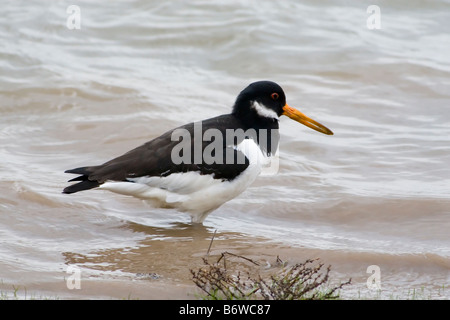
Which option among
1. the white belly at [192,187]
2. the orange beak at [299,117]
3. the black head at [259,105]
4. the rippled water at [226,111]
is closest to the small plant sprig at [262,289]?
the rippled water at [226,111]

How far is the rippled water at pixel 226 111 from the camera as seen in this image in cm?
683

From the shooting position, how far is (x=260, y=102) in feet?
26.0

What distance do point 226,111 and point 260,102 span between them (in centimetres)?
354

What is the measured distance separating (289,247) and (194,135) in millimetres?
1462

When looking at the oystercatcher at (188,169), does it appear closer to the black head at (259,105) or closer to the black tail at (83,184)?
the black tail at (83,184)

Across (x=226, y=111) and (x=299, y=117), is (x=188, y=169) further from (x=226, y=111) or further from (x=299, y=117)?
(x=226, y=111)

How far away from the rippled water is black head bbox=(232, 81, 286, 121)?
117 centimetres

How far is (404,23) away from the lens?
15234 millimetres

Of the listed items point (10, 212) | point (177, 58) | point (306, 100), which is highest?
point (177, 58)

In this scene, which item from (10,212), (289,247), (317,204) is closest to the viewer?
(289,247)

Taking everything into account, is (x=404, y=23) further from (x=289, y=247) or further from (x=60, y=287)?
(x=60, y=287)

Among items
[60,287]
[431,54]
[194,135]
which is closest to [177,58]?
[431,54]

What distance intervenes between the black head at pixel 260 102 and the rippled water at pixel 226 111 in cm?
117

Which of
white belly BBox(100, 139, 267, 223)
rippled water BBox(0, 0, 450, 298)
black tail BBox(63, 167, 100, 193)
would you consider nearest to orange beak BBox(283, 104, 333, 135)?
rippled water BBox(0, 0, 450, 298)
